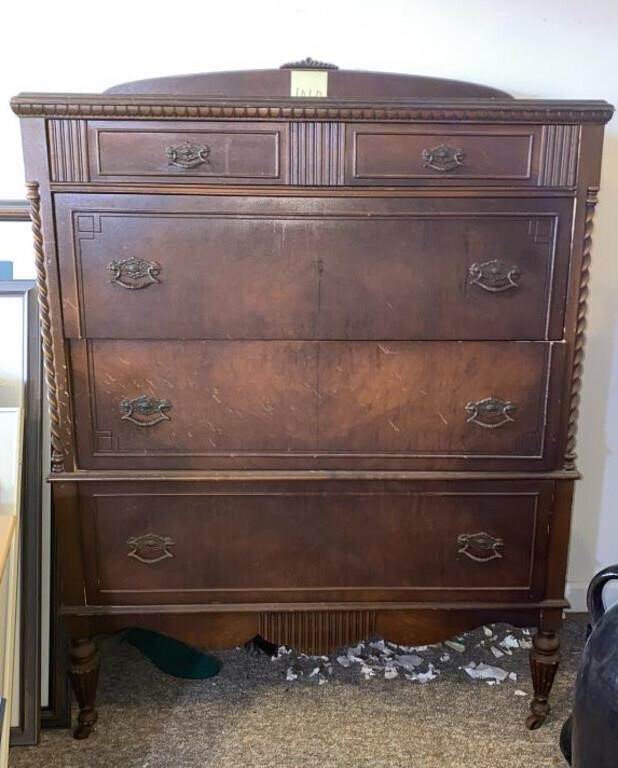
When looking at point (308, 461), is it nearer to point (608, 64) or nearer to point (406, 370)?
point (406, 370)

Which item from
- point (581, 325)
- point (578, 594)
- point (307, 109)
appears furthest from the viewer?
point (578, 594)

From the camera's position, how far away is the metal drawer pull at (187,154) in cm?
142

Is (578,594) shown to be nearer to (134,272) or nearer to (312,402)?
(312,402)

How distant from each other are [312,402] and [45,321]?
604mm

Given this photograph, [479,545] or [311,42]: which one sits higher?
[311,42]

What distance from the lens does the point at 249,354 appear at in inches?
59.8

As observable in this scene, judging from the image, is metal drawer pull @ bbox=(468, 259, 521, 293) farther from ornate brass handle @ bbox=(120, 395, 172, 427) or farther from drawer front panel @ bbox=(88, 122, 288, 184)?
ornate brass handle @ bbox=(120, 395, 172, 427)

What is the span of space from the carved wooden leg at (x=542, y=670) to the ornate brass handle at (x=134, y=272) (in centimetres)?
126

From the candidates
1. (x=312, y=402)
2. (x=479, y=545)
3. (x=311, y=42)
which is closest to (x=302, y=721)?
(x=479, y=545)

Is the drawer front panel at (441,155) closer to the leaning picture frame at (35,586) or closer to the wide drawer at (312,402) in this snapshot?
the wide drawer at (312,402)

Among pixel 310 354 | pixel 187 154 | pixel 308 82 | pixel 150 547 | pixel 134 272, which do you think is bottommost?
pixel 150 547

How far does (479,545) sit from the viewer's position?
5.34 ft

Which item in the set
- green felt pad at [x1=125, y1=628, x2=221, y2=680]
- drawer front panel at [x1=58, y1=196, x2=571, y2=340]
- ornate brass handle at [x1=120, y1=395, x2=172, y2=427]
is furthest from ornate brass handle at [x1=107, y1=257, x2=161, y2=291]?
green felt pad at [x1=125, y1=628, x2=221, y2=680]

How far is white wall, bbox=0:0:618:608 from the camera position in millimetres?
1834
